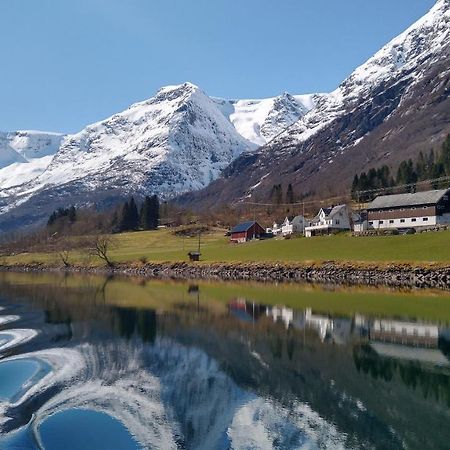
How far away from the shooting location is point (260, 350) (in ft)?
112

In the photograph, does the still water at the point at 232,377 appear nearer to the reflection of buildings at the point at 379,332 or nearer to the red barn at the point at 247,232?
the reflection of buildings at the point at 379,332

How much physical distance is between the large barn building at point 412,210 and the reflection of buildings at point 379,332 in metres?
66.0

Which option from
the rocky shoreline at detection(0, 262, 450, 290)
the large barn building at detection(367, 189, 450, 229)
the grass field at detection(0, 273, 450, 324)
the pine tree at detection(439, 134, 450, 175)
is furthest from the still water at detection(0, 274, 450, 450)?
the pine tree at detection(439, 134, 450, 175)

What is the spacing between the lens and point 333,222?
128 m

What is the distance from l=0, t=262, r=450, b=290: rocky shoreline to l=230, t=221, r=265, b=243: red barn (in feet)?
103

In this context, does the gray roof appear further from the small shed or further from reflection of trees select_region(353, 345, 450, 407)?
reflection of trees select_region(353, 345, 450, 407)

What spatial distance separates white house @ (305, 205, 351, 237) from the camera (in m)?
127

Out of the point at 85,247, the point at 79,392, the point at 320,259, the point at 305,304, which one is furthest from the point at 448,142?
the point at 79,392

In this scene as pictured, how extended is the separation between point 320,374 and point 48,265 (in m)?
133

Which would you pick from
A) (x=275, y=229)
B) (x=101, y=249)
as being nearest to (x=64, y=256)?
(x=101, y=249)

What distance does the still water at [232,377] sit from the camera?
2017 centimetres

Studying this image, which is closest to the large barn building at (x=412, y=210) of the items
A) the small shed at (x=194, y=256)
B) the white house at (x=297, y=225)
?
the white house at (x=297, y=225)

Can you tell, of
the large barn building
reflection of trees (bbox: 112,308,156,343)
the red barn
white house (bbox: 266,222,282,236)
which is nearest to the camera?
reflection of trees (bbox: 112,308,156,343)

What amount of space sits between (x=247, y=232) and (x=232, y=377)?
11343cm
